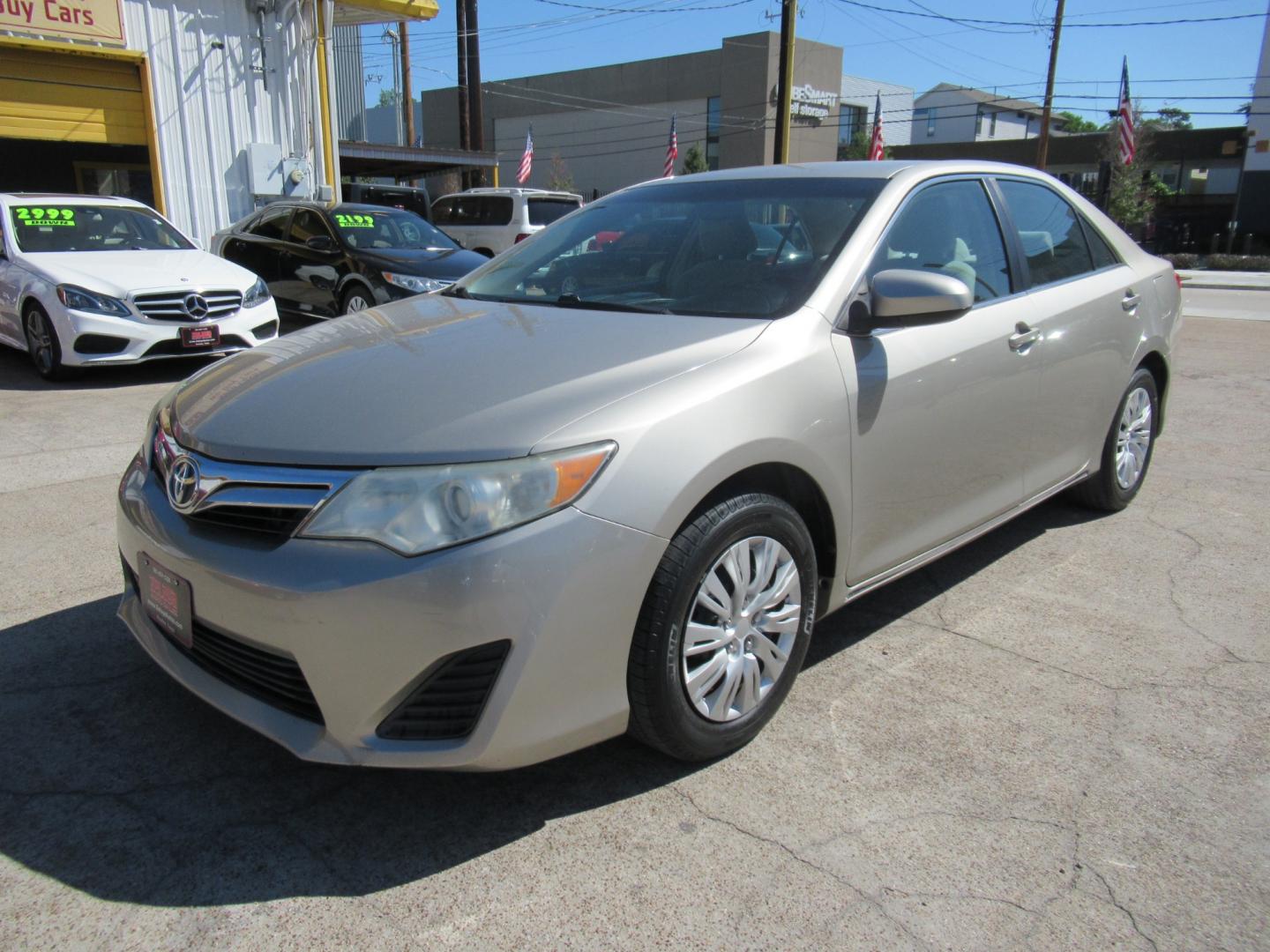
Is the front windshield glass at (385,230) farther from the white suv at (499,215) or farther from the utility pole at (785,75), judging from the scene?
the utility pole at (785,75)

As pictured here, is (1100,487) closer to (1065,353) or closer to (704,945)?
(1065,353)

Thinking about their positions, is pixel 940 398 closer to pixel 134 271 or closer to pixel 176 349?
pixel 176 349

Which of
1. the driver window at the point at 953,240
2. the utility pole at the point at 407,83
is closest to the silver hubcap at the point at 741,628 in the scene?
the driver window at the point at 953,240

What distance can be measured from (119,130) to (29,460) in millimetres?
9303

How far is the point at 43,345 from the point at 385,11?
929cm

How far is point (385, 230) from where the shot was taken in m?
10.9

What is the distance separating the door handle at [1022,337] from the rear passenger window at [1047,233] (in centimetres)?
28

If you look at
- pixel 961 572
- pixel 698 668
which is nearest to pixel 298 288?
pixel 961 572

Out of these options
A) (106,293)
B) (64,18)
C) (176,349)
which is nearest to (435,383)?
(176,349)

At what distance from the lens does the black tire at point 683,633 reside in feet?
7.70

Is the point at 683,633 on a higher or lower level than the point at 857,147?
lower

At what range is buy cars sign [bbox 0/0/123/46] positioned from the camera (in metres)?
11.9

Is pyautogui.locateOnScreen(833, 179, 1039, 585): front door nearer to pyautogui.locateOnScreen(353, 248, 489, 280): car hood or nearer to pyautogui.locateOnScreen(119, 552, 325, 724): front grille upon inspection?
pyautogui.locateOnScreen(119, 552, 325, 724): front grille

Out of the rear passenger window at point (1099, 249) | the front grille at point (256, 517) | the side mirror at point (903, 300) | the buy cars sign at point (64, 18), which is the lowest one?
the front grille at point (256, 517)
